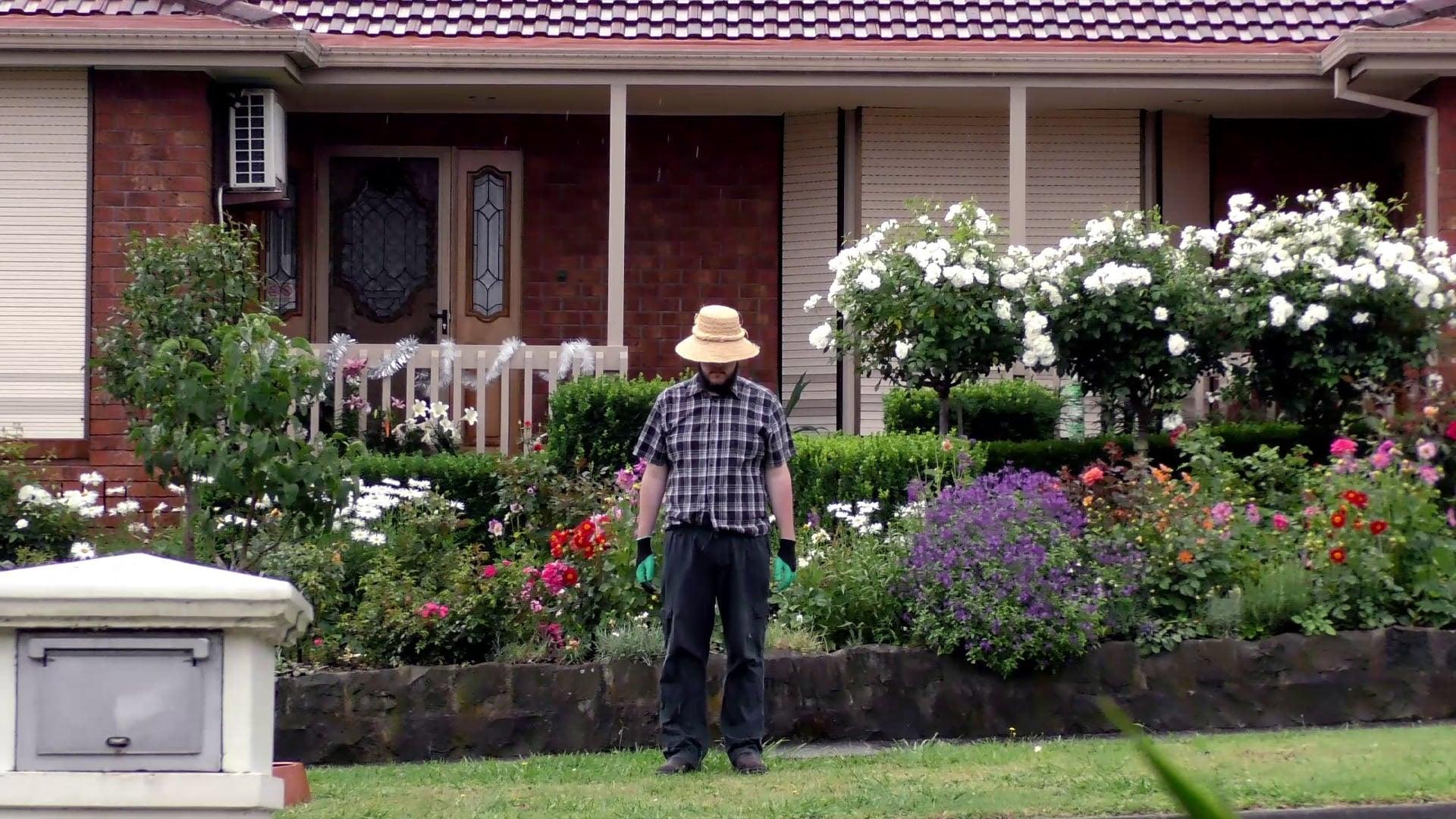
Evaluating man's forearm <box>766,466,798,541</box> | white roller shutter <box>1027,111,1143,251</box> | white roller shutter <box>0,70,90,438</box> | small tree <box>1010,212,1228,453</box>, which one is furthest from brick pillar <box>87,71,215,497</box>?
man's forearm <box>766,466,798,541</box>

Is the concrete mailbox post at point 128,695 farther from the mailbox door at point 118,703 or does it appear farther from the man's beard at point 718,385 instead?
the man's beard at point 718,385

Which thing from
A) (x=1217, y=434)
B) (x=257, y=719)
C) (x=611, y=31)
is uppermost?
(x=611, y=31)

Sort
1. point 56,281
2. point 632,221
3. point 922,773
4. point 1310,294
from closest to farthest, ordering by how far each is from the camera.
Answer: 1. point 922,773
2. point 1310,294
3. point 56,281
4. point 632,221

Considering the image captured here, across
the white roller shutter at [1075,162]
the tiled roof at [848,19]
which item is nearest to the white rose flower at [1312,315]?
the tiled roof at [848,19]

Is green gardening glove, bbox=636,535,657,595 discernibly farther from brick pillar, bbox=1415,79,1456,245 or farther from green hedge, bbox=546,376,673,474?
brick pillar, bbox=1415,79,1456,245

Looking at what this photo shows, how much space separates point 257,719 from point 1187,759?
11.8 feet

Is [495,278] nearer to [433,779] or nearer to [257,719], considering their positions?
[433,779]

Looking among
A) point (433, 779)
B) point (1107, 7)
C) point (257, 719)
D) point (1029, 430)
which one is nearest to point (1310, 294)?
point (1029, 430)

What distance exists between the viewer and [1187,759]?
6.24m

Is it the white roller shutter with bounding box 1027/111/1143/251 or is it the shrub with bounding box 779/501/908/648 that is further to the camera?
the white roller shutter with bounding box 1027/111/1143/251

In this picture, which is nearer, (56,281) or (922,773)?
(922,773)

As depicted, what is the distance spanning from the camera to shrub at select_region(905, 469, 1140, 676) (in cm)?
705

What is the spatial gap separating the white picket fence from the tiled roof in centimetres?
230

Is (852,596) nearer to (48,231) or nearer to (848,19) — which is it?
(848,19)
